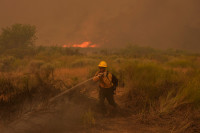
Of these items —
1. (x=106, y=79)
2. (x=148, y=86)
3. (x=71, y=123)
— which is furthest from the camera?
(x=148, y=86)

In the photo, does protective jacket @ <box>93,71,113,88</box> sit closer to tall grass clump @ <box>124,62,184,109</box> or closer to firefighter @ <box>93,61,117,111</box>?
firefighter @ <box>93,61,117,111</box>

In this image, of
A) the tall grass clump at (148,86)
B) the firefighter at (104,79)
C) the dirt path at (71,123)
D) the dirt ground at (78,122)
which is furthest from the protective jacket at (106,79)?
the tall grass clump at (148,86)

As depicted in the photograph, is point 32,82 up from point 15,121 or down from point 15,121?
up

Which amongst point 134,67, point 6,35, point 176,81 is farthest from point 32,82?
point 6,35

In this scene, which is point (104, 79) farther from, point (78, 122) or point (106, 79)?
point (78, 122)

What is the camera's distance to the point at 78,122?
3.81 metres

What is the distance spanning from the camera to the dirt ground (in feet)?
10.7

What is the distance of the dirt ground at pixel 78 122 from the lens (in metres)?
3.26

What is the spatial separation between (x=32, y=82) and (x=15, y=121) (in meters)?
1.76

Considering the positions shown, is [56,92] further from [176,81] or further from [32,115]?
[176,81]

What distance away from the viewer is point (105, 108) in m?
4.64

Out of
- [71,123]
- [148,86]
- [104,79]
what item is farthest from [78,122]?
[148,86]

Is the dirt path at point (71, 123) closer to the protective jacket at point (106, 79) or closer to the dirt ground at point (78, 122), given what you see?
the dirt ground at point (78, 122)

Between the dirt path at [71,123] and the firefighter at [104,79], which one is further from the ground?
the firefighter at [104,79]
